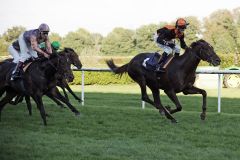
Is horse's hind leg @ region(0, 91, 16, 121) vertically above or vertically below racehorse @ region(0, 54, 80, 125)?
below

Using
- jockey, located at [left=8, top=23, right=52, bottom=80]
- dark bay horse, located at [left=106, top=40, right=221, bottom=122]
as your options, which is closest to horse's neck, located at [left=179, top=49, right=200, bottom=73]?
dark bay horse, located at [left=106, top=40, right=221, bottom=122]

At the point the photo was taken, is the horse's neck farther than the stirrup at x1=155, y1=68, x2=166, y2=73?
No

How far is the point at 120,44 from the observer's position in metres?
77.7

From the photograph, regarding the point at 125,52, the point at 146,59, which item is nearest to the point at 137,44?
the point at 125,52

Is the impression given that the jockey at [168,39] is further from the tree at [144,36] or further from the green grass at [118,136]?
the tree at [144,36]

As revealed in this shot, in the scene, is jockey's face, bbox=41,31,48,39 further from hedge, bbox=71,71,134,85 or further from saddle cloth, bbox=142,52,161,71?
hedge, bbox=71,71,134,85

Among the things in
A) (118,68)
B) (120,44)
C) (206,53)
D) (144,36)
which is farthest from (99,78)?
(120,44)

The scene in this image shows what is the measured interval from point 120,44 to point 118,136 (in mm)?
70301

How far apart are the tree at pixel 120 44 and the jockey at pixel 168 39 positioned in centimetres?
6387

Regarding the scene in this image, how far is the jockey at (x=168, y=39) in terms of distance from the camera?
9.80m

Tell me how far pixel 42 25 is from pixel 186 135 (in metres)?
3.50

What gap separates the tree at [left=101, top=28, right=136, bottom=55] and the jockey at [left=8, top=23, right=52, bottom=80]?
64.1m

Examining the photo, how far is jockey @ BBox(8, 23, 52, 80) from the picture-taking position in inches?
368

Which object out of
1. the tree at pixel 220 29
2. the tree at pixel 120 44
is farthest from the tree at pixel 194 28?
the tree at pixel 120 44
